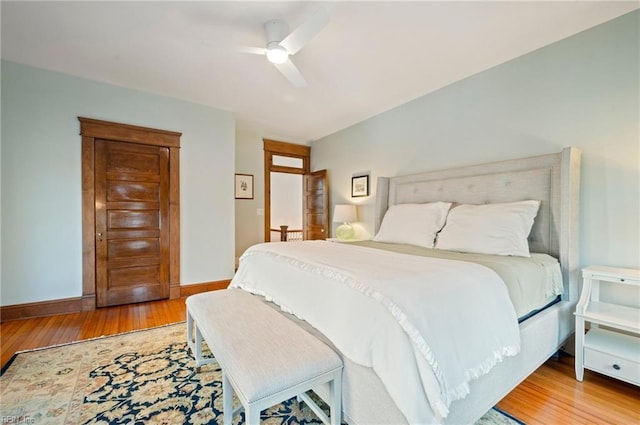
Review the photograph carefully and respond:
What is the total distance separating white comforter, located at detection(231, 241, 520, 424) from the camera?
1083 millimetres

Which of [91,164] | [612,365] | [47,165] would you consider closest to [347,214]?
[612,365]

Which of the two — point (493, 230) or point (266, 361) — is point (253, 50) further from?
point (493, 230)

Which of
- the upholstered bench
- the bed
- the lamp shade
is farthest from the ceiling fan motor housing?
the lamp shade

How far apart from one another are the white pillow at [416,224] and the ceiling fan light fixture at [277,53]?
6.66 feet

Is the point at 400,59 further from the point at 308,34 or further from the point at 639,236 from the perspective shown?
the point at 639,236

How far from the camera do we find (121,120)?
3.35m

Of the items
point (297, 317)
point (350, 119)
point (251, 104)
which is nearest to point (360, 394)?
point (297, 317)

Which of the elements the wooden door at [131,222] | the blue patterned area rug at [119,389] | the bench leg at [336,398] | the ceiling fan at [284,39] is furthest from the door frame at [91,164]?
the bench leg at [336,398]

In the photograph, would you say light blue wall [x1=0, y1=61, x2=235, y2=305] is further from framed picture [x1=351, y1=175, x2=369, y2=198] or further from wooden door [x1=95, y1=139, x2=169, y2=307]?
framed picture [x1=351, y1=175, x2=369, y2=198]

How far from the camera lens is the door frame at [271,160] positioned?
535 centimetres

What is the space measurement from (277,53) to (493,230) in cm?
228

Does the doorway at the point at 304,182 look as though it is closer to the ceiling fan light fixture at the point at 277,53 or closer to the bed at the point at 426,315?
the bed at the point at 426,315

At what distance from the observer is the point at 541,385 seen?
186 centimetres

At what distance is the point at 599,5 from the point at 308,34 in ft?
6.91
